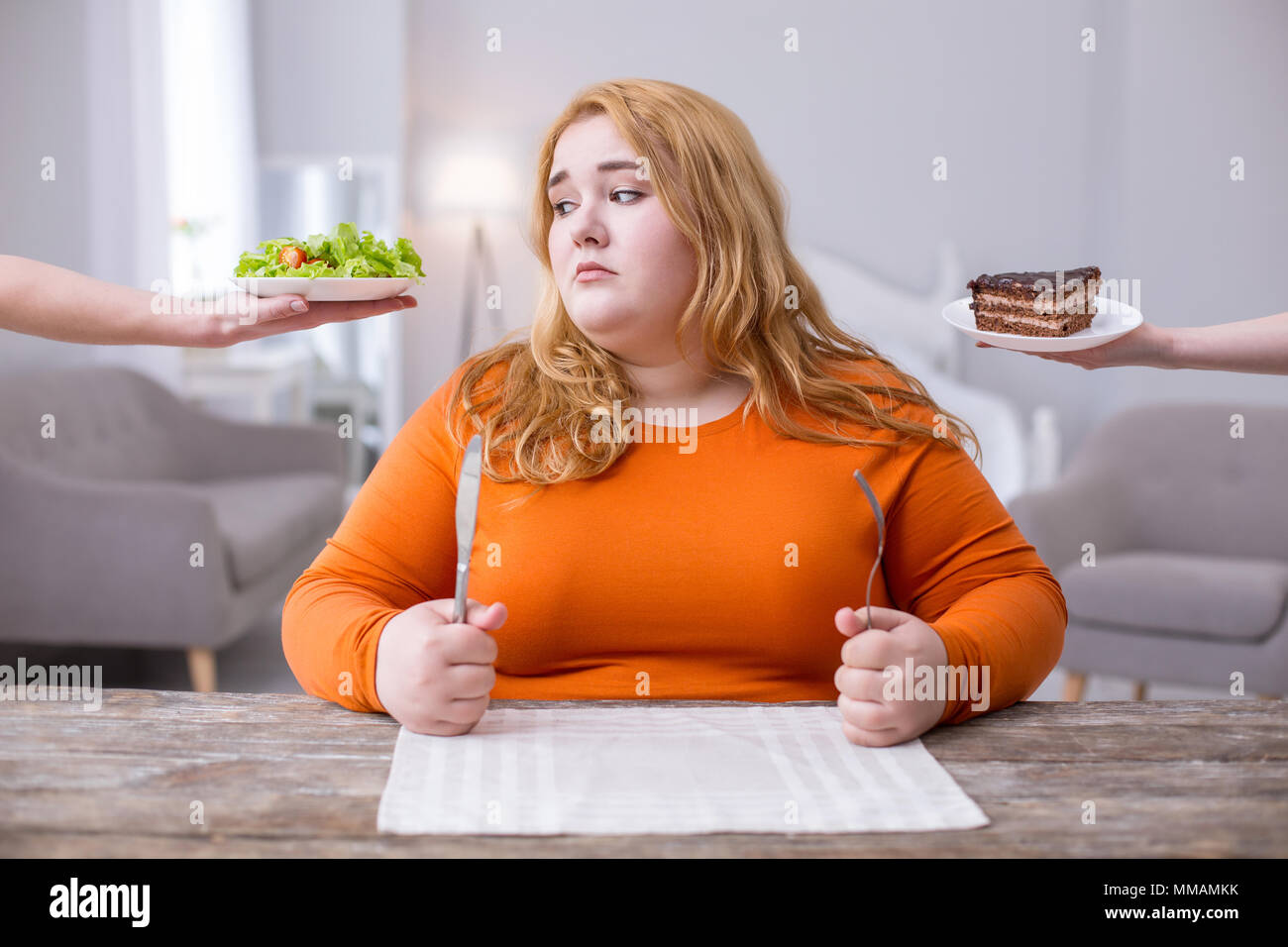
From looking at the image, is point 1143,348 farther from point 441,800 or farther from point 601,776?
point 441,800

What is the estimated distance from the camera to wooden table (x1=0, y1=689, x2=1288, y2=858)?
720mm

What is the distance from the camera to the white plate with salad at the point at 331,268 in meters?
1.26

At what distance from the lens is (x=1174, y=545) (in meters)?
3.41

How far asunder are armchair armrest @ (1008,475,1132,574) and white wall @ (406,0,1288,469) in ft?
5.91

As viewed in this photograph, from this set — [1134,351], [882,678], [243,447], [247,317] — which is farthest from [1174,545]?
[243,447]

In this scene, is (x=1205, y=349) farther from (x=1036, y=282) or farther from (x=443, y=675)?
(x=443, y=675)

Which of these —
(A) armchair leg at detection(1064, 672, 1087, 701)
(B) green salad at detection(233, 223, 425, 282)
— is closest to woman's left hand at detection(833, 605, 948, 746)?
(B) green salad at detection(233, 223, 425, 282)

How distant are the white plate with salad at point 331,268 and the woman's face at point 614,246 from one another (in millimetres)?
218

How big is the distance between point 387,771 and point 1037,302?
105cm

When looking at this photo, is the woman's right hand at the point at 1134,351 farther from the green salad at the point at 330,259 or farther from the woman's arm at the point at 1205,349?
the green salad at the point at 330,259

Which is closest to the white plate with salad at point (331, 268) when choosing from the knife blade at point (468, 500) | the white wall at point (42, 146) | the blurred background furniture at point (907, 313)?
the knife blade at point (468, 500)
